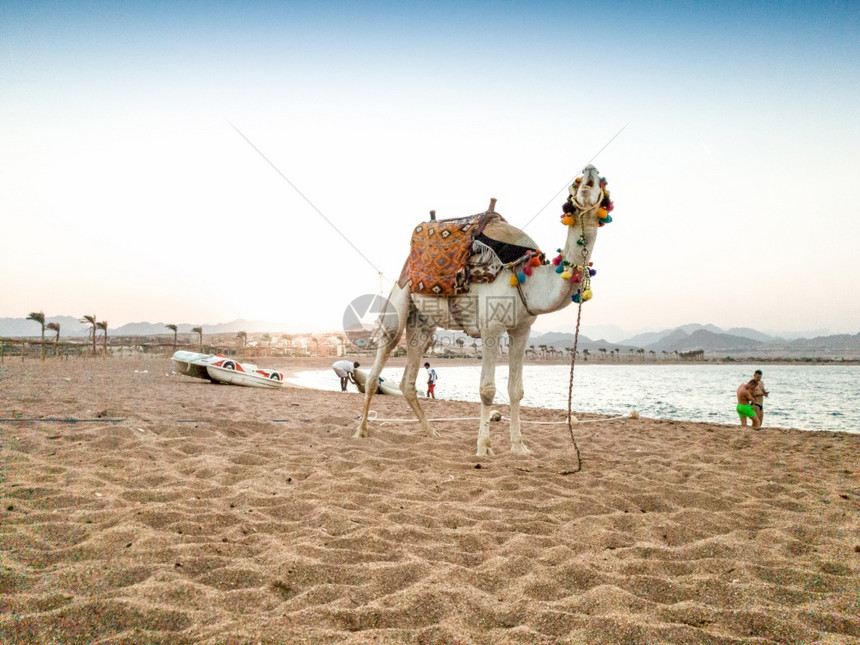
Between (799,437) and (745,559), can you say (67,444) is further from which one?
(799,437)

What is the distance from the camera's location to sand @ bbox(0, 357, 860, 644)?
7.38 ft

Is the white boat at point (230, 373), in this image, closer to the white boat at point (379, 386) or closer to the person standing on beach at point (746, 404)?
the white boat at point (379, 386)

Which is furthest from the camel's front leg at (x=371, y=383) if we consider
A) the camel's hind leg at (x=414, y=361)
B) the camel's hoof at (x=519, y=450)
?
the camel's hoof at (x=519, y=450)

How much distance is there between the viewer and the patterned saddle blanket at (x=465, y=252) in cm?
604

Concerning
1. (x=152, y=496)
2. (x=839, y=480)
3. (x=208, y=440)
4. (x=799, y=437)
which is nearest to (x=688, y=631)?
(x=152, y=496)

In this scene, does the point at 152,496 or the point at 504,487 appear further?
the point at 504,487

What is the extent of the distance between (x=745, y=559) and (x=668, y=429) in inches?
280

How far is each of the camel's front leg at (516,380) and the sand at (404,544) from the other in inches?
13.1

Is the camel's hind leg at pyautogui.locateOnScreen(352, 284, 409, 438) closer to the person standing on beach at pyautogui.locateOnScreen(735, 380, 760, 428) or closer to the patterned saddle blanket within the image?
the patterned saddle blanket

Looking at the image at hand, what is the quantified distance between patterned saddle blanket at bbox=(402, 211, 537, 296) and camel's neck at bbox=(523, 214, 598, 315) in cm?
44

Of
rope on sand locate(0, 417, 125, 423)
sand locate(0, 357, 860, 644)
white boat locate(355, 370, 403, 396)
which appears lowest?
white boat locate(355, 370, 403, 396)

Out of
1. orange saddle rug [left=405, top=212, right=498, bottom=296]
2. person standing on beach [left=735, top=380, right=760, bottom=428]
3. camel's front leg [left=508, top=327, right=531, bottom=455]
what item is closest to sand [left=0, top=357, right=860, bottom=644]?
camel's front leg [left=508, top=327, right=531, bottom=455]

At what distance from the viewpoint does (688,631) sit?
2225mm

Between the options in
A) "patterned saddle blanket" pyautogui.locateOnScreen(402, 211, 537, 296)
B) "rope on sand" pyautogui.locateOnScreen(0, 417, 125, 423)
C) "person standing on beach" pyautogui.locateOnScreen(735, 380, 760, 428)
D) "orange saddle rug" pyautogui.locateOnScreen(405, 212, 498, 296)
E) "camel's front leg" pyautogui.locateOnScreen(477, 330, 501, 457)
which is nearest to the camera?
"camel's front leg" pyautogui.locateOnScreen(477, 330, 501, 457)
